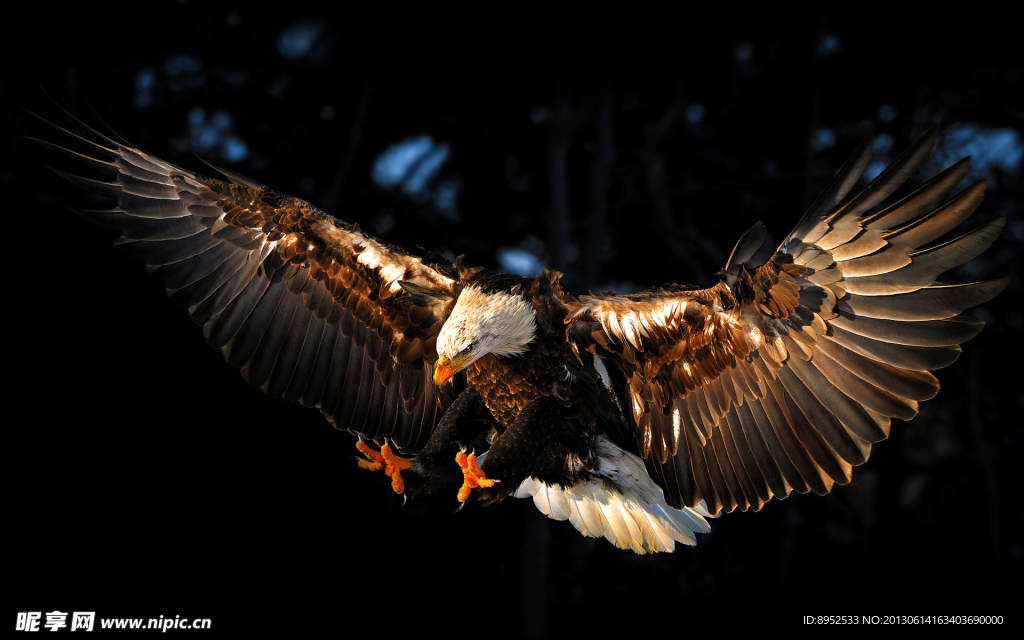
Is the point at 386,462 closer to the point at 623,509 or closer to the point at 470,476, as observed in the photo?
the point at 470,476

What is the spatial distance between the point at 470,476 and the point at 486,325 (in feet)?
1.56

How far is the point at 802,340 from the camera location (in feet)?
6.64

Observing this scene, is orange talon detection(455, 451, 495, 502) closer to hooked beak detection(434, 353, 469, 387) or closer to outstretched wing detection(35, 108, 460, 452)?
hooked beak detection(434, 353, 469, 387)

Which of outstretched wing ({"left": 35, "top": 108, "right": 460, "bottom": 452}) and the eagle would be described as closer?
the eagle

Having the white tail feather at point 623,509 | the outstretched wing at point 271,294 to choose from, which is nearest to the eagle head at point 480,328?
the outstretched wing at point 271,294

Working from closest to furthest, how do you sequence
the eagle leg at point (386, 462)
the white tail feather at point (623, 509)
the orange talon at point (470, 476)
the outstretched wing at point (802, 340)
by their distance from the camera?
the outstretched wing at point (802, 340), the orange talon at point (470, 476), the eagle leg at point (386, 462), the white tail feather at point (623, 509)

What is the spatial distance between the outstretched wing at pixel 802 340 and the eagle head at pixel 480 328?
20 cm

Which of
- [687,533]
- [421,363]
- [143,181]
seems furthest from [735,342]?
[143,181]

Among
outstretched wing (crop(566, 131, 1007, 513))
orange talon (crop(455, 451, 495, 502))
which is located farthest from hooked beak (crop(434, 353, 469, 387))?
outstretched wing (crop(566, 131, 1007, 513))

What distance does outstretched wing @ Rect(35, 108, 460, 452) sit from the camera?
105 inches

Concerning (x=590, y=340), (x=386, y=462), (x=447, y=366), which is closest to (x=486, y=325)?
(x=447, y=366)

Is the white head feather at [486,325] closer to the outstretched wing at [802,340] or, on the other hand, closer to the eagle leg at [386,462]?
the outstretched wing at [802,340]

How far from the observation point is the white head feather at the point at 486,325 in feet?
7.07

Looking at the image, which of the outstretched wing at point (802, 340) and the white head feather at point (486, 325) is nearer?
the outstretched wing at point (802, 340)
